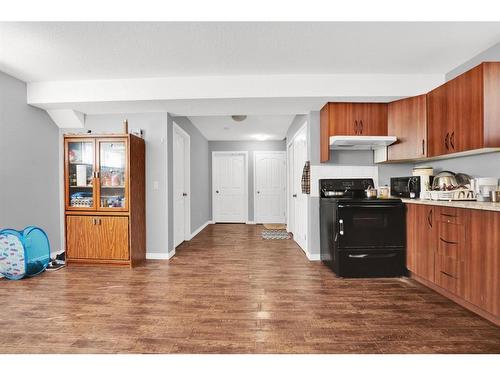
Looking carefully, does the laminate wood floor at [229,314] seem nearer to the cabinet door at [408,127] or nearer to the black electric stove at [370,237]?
the black electric stove at [370,237]

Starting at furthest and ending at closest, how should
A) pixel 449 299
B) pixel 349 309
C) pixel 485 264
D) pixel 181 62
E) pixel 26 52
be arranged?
1. pixel 181 62
2. pixel 26 52
3. pixel 449 299
4. pixel 349 309
5. pixel 485 264

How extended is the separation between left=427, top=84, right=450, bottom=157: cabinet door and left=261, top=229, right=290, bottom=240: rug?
306 centimetres

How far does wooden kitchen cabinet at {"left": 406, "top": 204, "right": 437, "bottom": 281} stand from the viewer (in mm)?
2619

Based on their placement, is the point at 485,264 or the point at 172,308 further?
the point at 172,308

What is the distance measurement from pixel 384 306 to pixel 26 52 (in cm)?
412

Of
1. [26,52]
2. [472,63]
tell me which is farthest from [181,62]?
[472,63]

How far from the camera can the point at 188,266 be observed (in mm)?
3498

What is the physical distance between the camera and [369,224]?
3045 millimetres

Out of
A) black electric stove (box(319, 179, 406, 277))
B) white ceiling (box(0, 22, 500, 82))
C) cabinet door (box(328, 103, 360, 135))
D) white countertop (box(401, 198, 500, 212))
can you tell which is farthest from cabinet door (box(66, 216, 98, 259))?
white countertop (box(401, 198, 500, 212))

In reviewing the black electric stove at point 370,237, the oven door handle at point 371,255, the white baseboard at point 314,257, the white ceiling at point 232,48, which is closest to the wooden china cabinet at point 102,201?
the white ceiling at point 232,48

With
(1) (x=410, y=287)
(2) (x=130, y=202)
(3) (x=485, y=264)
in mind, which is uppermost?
(2) (x=130, y=202)

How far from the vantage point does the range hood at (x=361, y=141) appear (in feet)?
10.6

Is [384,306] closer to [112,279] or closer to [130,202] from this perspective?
[112,279]

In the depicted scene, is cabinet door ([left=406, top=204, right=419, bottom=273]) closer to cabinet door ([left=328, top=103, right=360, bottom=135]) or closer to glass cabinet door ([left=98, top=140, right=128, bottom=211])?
cabinet door ([left=328, top=103, right=360, bottom=135])
